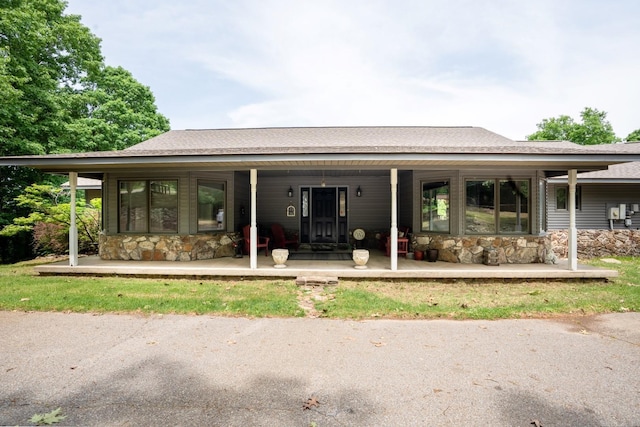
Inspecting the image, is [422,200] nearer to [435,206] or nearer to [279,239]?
[435,206]

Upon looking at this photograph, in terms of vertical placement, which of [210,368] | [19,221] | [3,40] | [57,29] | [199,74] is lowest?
[210,368]

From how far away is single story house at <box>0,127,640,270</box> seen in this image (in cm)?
655

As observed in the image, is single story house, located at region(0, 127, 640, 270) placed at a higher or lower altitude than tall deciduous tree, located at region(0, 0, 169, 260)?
lower

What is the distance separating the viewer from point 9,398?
2551mm

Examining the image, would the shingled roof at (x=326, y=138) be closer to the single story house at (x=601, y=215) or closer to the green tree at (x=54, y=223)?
the single story house at (x=601, y=215)

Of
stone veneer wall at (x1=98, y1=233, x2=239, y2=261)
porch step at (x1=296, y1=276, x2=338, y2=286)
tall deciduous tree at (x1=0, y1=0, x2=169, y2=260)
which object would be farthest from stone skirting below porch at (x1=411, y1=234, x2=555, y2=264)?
tall deciduous tree at (x1=0, y1=0, x2=169, y2=260)

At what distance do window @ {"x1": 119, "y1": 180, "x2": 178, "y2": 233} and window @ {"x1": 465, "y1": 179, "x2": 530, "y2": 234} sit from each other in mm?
7529

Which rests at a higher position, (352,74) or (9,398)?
(352,74)

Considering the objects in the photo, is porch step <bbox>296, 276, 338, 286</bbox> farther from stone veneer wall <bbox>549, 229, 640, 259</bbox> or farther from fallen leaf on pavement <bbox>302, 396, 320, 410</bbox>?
stone veneer wall <bbox>549, 229, 640, 259</bbox>

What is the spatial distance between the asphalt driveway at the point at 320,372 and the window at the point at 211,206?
13.9 ft

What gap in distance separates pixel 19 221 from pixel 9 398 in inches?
409

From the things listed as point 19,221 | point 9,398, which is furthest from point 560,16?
point 19,221

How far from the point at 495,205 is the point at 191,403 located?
789 cm

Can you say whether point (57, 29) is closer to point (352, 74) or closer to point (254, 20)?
point (254, 20)
